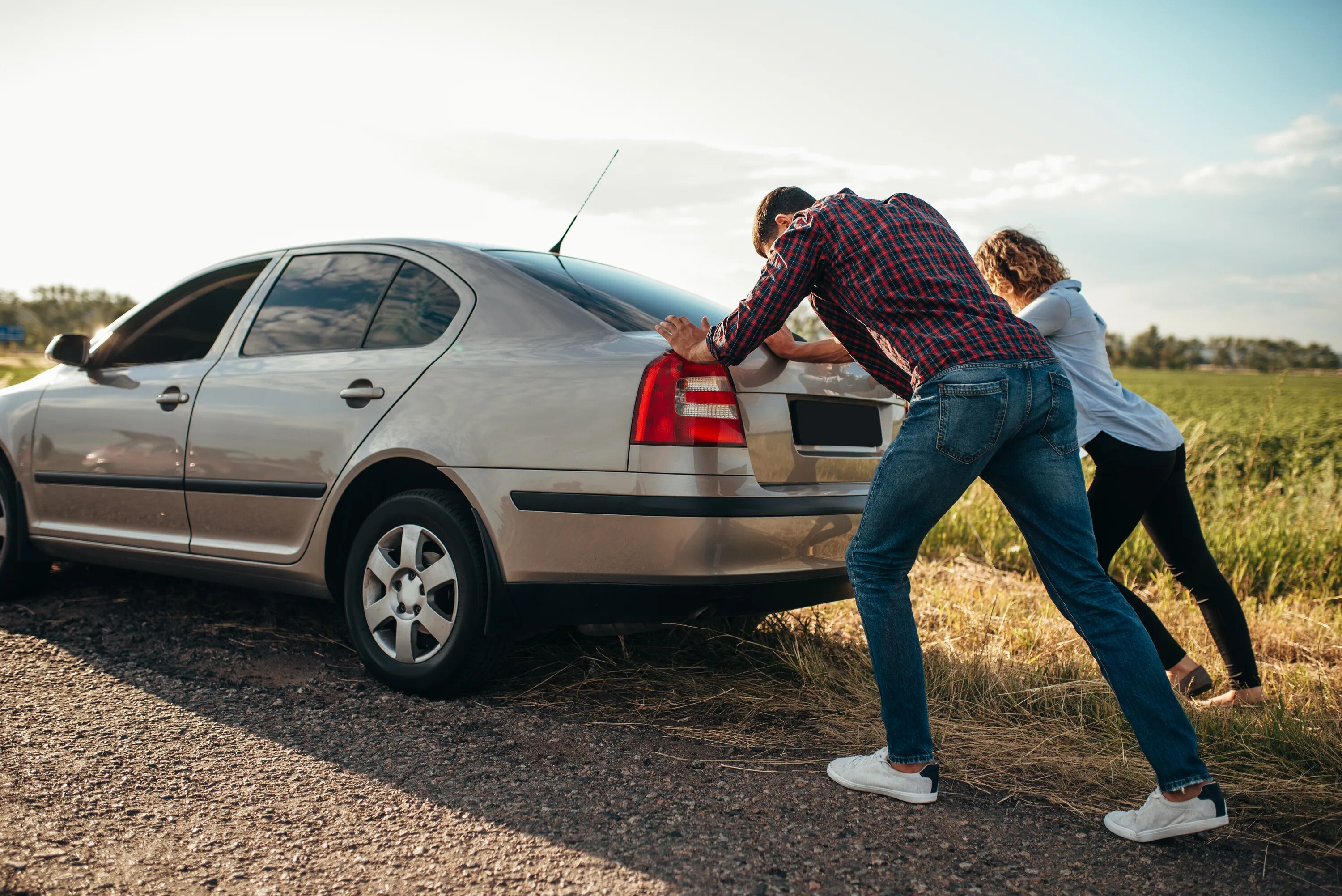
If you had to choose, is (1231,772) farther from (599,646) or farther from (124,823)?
(124,823)

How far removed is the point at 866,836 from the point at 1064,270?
219 centimetres

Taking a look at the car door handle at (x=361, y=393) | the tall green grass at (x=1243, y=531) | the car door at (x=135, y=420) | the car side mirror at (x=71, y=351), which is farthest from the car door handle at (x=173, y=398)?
the tall green grass at (x=1243, y=531)

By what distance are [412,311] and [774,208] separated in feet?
4.49

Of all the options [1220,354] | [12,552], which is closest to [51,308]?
[1220,354]

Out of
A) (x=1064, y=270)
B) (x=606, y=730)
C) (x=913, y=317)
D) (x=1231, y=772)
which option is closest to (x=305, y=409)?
(x=606, y=730)

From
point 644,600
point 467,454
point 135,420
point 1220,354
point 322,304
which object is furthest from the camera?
point 1220,354

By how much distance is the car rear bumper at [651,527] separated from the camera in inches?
113

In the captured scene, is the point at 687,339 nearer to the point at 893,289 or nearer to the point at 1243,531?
the point at 893,289

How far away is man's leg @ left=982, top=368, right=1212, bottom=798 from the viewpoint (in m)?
2.38

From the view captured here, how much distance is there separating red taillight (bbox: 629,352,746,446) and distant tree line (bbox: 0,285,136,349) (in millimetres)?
89901

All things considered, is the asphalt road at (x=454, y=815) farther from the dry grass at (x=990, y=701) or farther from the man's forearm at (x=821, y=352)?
the man's forearm at (x=821, y=352)

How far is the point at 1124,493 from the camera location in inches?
139

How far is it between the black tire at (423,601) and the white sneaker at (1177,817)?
6.14 feet

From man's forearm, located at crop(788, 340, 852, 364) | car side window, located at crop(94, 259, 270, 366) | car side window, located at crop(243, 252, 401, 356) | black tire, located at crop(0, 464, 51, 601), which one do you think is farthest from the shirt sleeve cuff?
black tire, located at crop(0, 464, 51, 601)
